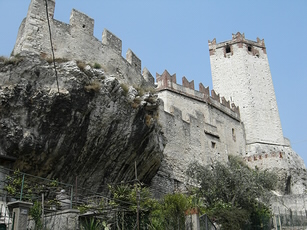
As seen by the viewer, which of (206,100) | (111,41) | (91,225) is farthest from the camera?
(206,100)

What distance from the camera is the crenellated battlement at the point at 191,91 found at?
28.0 metres

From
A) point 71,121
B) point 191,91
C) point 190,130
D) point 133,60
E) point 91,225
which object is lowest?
point 91,225

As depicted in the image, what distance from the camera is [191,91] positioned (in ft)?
96.1

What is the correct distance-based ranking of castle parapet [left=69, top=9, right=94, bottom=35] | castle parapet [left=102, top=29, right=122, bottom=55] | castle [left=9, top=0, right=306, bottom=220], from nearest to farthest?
castle [left=9, top=0, right=306, bottom=220]
castle parapet [left=69, top=9, right=94, bottom=35]
castle parapet [left=102, top=29, right=122, bottom=55]

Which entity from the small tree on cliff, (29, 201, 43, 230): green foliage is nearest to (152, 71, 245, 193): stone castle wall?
the small tree on cliff

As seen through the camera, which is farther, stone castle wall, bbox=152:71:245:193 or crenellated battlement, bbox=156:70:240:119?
crenellated battlement, bbox=156:70:240:119

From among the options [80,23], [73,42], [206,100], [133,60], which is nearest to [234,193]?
[133,60]

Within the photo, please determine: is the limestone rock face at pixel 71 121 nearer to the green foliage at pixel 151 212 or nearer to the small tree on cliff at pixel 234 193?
the green foliage at pixel 151 212

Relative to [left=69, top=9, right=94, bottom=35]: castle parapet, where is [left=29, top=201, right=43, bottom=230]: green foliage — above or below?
below

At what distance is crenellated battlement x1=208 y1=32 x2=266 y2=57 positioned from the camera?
3706 cm

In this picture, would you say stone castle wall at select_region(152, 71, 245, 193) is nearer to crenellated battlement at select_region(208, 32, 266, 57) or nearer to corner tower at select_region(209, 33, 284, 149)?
corner tower at select_region(209, 33, 284, 149)

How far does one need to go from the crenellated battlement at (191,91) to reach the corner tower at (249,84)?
1866mm

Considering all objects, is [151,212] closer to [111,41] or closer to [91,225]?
[91,225]

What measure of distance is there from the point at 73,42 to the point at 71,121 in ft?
11.8
